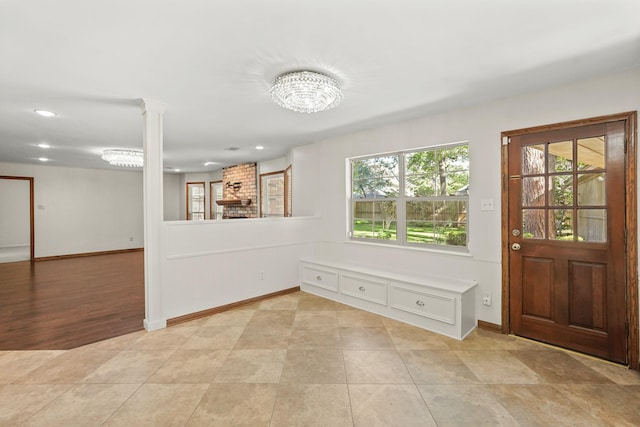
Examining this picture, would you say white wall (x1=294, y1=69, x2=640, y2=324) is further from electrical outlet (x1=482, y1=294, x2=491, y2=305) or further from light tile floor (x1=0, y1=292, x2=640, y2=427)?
light tile floor (x1=0, y1=292, x2=640, y2=427)

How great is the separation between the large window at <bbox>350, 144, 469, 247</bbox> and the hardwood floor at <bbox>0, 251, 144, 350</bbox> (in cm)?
311

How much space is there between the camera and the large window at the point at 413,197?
3.30 m

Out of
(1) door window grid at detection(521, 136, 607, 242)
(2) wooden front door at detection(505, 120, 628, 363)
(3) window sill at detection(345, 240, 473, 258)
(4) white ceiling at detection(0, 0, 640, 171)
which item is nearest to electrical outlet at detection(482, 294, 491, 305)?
(2) wooden front door at detection(505, 120, 628, 363)

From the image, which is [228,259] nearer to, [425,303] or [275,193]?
[425,303]

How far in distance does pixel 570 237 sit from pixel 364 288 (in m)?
2.09

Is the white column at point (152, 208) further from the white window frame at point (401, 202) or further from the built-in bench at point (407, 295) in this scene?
the white window frame at point (401, 202)

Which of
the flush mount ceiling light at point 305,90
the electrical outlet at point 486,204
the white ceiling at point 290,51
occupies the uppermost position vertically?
the white ceiling at point 290,51

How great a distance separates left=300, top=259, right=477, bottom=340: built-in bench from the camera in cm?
282

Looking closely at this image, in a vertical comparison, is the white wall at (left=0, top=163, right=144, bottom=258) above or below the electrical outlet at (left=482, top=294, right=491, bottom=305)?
above

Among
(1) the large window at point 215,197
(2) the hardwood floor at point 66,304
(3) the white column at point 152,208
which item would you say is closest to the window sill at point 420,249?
(3) the white column at point 152,208

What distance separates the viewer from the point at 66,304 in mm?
3762

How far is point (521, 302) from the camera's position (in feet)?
9.27

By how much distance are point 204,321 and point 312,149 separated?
9.99 feet

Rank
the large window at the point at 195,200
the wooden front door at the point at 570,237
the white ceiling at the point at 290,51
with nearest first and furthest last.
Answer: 1. the white ceiling at the point at 290,51
2. the wooden front door at the point at 570,237
3. the large window at the point at 195,200
